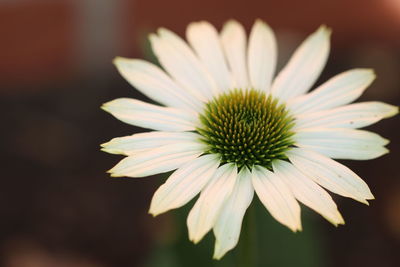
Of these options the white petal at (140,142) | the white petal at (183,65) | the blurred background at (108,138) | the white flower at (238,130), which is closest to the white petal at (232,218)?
the white flower at (238,130)

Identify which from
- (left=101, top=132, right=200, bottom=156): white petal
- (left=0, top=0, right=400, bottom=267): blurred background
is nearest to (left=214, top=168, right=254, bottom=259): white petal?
(left=101, top=132, right=200, bottom=156): white petal

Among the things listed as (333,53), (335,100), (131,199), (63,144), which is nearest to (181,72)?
(335,100)

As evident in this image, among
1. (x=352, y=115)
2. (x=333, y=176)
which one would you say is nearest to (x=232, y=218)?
(x=333, y=176)

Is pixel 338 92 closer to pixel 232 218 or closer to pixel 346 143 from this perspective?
pixel 346 143

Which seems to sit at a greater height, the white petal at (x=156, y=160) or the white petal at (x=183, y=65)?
the white petal at (x=183, y=65)

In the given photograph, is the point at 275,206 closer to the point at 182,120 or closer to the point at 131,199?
the point at 182,120

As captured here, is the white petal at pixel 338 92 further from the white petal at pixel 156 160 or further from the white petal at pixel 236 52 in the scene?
the white petal at pixel 156 160
